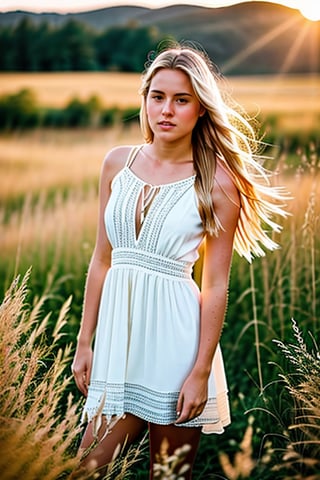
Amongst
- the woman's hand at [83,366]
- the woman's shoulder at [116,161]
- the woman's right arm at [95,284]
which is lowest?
the woman's hand at [83,366]

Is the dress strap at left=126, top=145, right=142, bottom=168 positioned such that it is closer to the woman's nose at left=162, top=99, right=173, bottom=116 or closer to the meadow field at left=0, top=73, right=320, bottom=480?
the woman's nose at left=162, top=99, right=173, bottom=116

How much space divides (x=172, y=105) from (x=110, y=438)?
106cm

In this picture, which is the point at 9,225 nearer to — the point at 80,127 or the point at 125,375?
the point at 80,127

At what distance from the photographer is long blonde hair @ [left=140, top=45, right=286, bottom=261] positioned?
292 cm

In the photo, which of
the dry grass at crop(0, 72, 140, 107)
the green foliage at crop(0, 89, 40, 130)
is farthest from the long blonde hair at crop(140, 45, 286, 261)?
the dry grass at crop(0, 72, 140, 107)

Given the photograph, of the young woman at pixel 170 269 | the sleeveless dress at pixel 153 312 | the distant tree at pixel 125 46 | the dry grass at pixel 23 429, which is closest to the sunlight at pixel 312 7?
the distant tree at pixel 125 46

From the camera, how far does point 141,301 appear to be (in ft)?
9.64

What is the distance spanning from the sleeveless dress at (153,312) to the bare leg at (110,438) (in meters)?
0.04

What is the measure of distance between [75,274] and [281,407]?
75.1 inches

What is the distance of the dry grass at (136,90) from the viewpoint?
275 inches

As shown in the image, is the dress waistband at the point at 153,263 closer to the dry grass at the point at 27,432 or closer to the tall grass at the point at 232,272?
the dry grass at the point at 27,432

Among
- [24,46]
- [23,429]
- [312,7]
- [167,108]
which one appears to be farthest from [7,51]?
[23,429]

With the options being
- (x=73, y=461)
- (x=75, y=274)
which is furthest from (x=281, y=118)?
(x=73, y=461)

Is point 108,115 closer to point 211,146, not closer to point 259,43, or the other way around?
point 259,43
